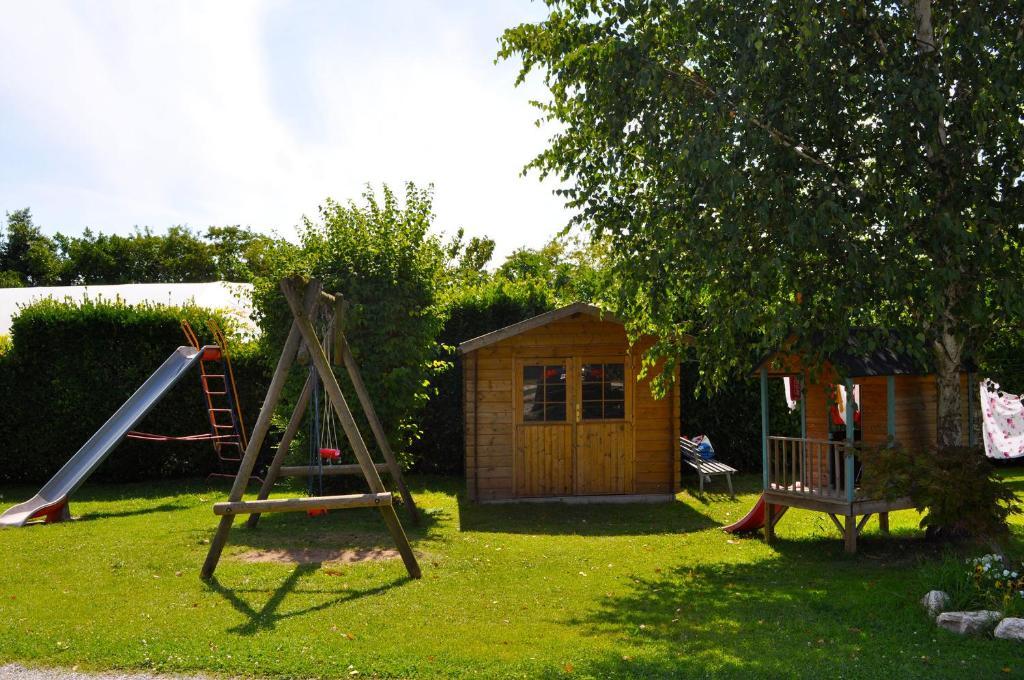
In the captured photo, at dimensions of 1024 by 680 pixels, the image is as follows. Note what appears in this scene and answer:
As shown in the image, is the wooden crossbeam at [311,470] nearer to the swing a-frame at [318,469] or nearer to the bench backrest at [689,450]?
the swing a-frame at [318,469]

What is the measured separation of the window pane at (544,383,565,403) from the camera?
1386 cm

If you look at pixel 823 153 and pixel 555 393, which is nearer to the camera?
pixel 823 153

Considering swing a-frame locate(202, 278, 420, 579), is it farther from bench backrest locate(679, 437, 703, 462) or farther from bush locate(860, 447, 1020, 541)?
bench backrest locate(679, 437, 703, 462)

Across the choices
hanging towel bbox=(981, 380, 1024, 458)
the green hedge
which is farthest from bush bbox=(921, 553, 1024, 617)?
the green hedge

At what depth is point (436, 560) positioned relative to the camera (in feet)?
30.8

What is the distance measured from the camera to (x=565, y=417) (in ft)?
45.6

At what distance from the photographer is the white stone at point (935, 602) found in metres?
6.89

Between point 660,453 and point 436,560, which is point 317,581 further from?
point 660,453

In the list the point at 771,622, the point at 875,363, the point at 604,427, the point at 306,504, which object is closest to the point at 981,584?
the point at 771,622

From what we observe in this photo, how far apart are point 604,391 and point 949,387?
18.0 ft

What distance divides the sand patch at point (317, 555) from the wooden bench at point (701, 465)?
6.39 meters

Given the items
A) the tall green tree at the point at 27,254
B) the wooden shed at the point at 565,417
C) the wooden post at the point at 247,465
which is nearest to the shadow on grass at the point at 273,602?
the wooden post at the point at 247,465

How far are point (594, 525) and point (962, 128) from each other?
6.59 meters

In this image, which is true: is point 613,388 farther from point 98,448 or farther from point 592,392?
point 98,448
